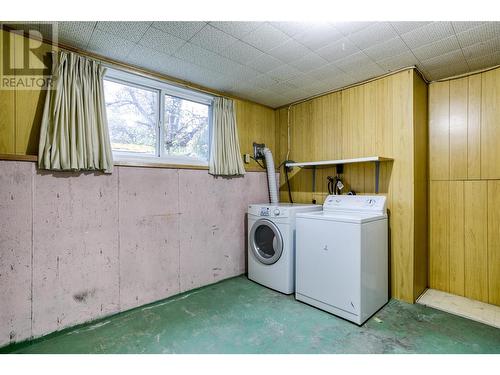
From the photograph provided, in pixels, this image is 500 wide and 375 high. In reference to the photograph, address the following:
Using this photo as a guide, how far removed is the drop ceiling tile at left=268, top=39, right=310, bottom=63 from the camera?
211cm

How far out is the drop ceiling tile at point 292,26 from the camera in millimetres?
1831

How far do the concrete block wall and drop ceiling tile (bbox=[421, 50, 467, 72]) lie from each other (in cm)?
239

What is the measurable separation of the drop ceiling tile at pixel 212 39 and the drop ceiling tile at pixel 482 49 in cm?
197

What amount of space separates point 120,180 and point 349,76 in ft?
8.33

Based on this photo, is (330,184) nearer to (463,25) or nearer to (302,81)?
(302,81)

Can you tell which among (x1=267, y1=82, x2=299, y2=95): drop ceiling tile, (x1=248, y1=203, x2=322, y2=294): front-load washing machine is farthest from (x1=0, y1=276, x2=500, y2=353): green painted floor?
(x1=267, y1=82, x2=299, y2=95): drop ceiling tile

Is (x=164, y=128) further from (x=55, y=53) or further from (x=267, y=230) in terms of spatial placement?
(x=267, y=230)

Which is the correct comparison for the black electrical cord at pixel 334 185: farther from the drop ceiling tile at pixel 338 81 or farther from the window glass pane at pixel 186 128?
the window glass pane at pixel 186 128

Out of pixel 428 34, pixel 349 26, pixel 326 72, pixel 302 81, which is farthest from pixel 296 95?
pixel 428 34

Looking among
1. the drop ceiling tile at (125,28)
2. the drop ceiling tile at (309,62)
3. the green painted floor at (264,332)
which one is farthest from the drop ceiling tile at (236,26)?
the green painted floor at (264,332)

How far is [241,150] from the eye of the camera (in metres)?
3.39

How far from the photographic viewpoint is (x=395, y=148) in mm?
2564

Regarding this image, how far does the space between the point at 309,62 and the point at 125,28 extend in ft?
5.19

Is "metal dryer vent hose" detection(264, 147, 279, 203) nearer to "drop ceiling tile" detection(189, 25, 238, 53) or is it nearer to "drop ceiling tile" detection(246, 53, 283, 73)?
"drop ceiling tile" detection(246, 53, 283, 73)
